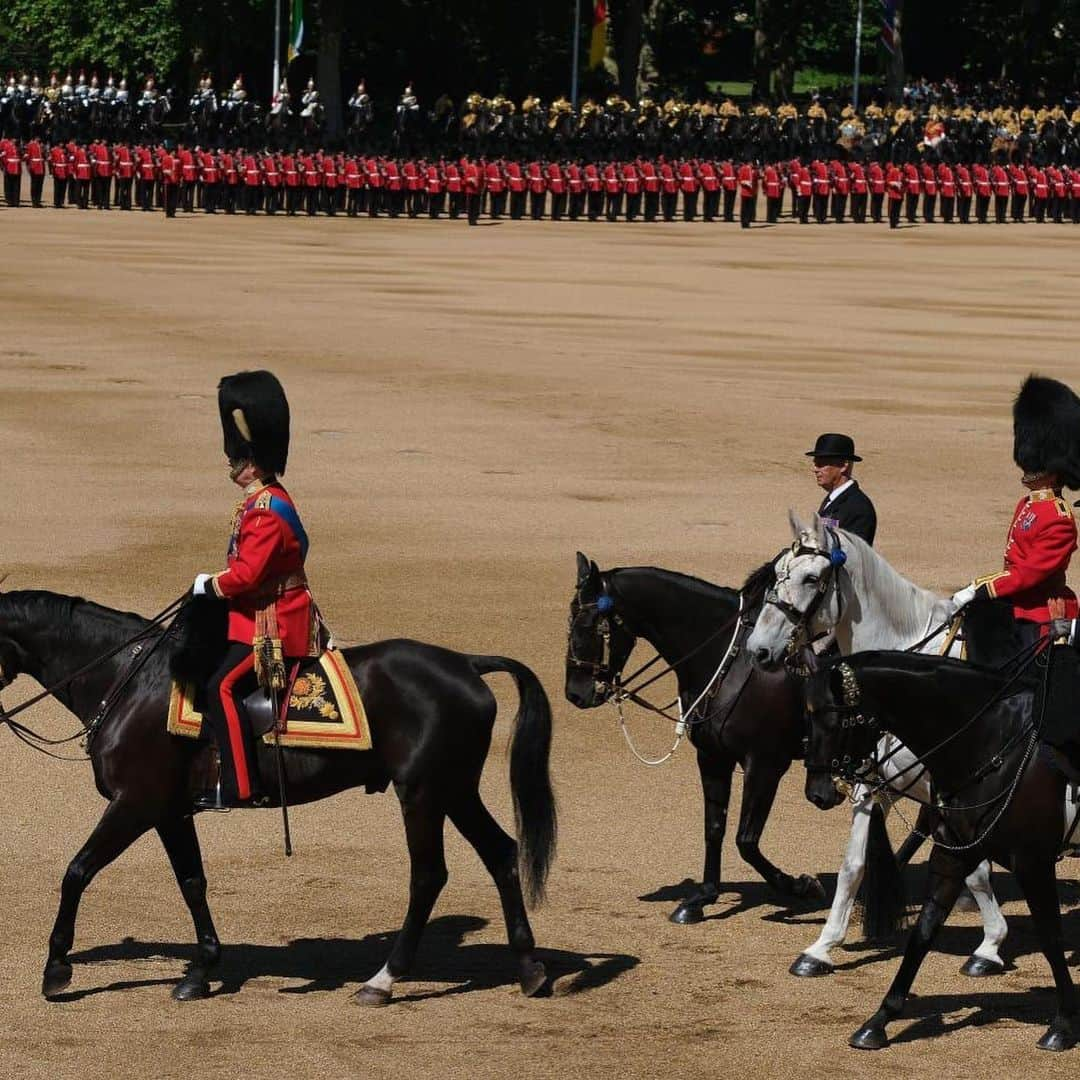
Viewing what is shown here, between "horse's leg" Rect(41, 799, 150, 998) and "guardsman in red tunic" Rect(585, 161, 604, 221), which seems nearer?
"horse's leg" Rect(41, 799, 150, 998)

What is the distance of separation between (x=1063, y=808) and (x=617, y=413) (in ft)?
47.9

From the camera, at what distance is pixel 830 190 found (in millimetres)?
48531

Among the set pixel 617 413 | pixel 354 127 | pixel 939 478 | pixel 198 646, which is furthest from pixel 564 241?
pixel 198 646

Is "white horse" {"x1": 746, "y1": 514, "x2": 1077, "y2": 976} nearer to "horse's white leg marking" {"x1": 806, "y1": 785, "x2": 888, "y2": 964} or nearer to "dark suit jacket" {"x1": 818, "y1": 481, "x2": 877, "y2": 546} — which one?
"horse's white leg marking" {"x1": 806, "y1": 785, "x2": 888, "y2": 964}

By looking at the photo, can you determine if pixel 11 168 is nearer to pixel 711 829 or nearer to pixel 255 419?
pixel 711 829

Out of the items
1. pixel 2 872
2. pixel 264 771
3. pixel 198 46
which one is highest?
pixel 198 46

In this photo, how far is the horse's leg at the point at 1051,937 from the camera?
312 inches

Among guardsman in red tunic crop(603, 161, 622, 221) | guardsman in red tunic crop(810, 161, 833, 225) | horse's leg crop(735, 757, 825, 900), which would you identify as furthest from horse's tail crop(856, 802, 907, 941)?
guardsman in red tunic crop(810, 161, 833, 225)

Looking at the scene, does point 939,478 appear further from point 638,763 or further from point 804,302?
point 804,302

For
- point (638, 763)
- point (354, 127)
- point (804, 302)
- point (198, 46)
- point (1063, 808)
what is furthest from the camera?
point (198, 46)

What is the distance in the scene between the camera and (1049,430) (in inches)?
355

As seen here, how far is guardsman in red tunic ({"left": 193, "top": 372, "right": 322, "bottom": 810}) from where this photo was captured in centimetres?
821

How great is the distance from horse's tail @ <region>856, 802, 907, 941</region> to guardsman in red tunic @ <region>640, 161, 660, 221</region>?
38.7 meters

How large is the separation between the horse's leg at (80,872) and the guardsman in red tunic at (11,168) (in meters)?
36.5
